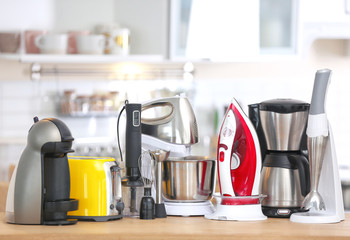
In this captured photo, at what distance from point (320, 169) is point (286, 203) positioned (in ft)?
0.48

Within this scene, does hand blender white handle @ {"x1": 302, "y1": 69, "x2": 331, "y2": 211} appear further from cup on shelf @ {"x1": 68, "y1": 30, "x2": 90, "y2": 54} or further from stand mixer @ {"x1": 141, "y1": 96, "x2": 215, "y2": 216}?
cup on shelf @ {"x1": 68, "y1": 30, "x2": 90, "y2": 54}

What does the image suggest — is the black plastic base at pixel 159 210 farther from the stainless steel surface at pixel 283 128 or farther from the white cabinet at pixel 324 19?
the white cabinet at pixel 324 19

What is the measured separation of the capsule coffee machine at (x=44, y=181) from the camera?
5.38 feet

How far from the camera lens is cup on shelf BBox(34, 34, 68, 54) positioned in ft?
13.1

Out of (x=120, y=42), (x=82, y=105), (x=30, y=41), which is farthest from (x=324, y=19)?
(x=30, y=41)

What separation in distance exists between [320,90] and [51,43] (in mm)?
2587

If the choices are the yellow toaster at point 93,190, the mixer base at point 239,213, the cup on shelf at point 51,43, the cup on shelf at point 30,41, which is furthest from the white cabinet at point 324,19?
the yellow toaster at point 93,190

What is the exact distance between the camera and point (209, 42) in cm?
402

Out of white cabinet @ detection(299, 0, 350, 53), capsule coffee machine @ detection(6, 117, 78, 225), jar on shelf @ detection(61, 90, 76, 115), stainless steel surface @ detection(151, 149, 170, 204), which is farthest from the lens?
jar on shelf @ detection(61, 90, 76, 115)

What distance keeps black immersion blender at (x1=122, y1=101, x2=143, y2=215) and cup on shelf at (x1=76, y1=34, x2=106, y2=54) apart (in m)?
2.27

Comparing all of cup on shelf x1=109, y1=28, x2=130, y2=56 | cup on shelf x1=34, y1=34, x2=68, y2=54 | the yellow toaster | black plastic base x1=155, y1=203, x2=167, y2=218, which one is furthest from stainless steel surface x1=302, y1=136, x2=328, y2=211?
cup on shelf x1=34, y1=34, x2=68, y2=54

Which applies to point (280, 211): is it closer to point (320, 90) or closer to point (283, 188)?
point (283, 188)

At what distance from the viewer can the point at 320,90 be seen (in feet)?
5.53

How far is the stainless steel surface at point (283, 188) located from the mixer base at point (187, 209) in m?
0.18
